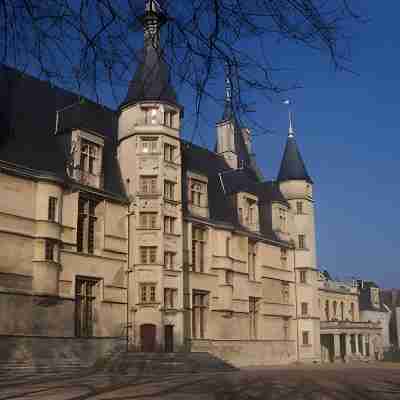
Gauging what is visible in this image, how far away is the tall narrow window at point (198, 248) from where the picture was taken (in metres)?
34.7

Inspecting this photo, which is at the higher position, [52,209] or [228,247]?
[52,209]

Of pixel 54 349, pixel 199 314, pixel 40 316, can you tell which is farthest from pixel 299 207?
pixel 40 316

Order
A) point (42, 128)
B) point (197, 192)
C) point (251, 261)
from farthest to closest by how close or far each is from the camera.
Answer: point (251, 261) → point (197, 192) → point (42, 128)

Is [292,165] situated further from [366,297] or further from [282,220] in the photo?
Result: [366,297]

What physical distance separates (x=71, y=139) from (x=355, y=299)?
4259 centimetres

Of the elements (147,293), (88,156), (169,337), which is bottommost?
(169,337)

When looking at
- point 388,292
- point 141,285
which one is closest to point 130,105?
point 141,285

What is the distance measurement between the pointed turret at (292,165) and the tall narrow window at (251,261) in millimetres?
7984

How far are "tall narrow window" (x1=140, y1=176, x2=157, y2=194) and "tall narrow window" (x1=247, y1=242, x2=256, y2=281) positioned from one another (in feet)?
31.5

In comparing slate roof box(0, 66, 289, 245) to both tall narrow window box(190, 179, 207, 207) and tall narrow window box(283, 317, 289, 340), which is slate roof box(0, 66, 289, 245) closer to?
tall narrow window box(190, 179, 207, 207)

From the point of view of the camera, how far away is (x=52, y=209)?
88.8 feet

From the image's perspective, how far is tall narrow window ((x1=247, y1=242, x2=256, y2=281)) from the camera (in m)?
38.7

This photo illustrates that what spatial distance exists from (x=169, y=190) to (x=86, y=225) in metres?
5.53

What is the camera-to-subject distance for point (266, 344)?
38969 millimetres
